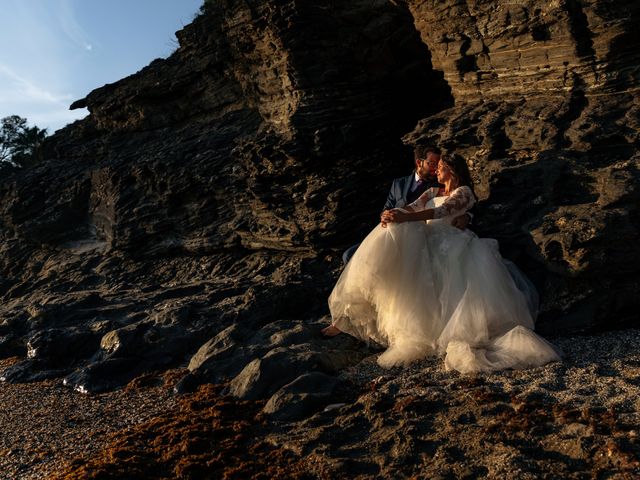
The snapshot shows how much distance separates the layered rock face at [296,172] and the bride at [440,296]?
0.71 meters

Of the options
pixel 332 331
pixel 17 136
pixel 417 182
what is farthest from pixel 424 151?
pixel 17 136

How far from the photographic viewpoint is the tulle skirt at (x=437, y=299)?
6.93m

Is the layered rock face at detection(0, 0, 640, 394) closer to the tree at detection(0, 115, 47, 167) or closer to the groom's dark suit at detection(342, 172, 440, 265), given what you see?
the groom's dark suit at detection(342, 172, 440, 265)

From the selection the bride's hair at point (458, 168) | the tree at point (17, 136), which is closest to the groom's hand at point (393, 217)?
the bride's hair at point (458, 168)

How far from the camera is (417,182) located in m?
9.60

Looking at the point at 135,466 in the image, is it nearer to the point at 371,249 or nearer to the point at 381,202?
the point at 371,249

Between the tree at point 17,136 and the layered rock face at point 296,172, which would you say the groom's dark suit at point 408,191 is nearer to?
the layered rock face at point 296,172

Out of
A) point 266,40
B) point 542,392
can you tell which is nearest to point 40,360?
point 266,40

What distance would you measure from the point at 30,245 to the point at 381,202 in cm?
1215

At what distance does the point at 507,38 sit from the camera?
9672 millimetres

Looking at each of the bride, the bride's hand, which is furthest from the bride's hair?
the bride's hand

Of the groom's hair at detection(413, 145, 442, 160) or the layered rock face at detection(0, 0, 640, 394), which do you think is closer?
the layered rock face at detection(0, 0, 640, 394)

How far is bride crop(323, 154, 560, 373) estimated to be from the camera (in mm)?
6832

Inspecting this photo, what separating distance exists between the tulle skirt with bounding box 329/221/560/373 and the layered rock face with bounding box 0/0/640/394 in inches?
25.1
